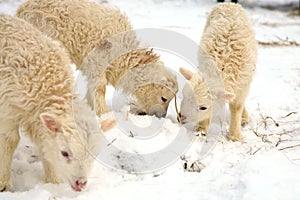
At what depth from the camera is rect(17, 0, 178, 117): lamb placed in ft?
20.1

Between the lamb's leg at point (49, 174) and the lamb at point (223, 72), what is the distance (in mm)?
2081

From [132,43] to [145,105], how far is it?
0.96m

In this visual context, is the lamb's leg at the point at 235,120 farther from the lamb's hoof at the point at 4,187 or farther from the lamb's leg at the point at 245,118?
the lamb's hoof at the point at 4,187

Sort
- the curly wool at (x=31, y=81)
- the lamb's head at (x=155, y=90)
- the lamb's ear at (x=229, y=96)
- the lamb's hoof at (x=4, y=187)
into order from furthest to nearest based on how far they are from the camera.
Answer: the lamb's head at (x=155, y=90)
the lamb's ear at (x=229, y=96)
the lamb's hoof at (x=4, y=187)
the curly wool at (x=31, y=81)

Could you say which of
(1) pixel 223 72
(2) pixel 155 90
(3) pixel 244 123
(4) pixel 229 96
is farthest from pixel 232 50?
(3) pixel 244 123

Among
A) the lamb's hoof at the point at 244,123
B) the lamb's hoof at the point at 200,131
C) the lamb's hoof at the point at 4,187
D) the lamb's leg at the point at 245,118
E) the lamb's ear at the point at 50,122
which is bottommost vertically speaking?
the lamb's hoof at the point at 244,123

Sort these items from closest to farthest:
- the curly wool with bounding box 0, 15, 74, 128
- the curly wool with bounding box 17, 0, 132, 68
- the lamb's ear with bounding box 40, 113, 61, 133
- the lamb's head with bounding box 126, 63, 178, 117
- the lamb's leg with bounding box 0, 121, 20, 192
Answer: the lamb's ear with bounding box 40, 113, 61, 133 → the curly wool with bounding box 0, 15, 74, 128 → the lamb's leg with bounding box 0, 121, 20, 192 → the curly wool with bounding box 17, 0, 132, 68 → the lamb's head with bounding box 126, 63, 178, 117

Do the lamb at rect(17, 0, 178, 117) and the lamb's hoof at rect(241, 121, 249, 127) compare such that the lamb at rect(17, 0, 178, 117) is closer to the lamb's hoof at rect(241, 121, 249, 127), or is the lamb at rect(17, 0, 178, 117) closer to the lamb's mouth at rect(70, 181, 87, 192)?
the lamb's hoof at rect(241, 121, 249, 127)

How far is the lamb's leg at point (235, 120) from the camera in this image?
598cm

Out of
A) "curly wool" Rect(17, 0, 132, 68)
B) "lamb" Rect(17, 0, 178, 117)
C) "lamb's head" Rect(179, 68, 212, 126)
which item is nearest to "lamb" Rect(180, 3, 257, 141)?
"lamb's head" Rect(179, 68, 212, 126)

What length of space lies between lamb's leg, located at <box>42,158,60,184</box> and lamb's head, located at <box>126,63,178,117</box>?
2.10 metres

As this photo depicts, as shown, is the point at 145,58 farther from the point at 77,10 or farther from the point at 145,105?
the point at 77,10

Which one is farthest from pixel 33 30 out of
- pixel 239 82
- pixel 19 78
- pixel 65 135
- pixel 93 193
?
pixel 239 82

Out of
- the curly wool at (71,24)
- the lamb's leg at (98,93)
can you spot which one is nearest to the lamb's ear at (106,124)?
the lamb's leg at (98,93)
